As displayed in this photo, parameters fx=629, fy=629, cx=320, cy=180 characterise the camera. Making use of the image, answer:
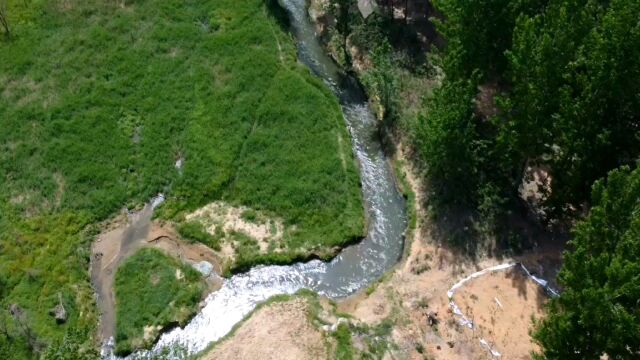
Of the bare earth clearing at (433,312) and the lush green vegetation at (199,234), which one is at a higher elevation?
the lush green vegetation at (199,234)

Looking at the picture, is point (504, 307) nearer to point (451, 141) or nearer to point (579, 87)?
point (451, 141)

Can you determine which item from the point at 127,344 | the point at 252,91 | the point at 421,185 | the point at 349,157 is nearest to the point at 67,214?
the point at 127,344

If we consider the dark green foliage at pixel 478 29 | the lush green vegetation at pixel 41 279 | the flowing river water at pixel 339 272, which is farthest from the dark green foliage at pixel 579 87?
the lush green vegetation at pixel 41 279

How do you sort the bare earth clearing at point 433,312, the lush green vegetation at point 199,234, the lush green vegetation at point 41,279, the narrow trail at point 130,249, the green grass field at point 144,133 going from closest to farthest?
the bare earth clearing at point 433,312
the lush green vegetation at point 41,279
the narrow trail at point 130,249
the green grass field at point 144,133
the lush green vegetation at point 199,234

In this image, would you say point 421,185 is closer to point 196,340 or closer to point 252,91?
point 252,91

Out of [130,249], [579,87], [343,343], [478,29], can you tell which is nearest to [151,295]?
[130,249]

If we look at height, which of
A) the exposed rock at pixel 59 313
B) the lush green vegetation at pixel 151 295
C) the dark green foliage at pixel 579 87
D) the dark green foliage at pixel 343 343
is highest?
the dark green foliage at pixel 579 87

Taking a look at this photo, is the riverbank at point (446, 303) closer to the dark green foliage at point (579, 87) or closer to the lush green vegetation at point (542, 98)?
the lush green vegetation at point (542, 98)

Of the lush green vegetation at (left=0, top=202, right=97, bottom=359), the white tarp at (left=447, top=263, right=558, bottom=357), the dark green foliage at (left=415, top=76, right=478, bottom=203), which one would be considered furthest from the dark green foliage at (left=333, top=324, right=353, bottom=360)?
the lush green vegetation at (left=0, top=202, right=97, bottom=359)
